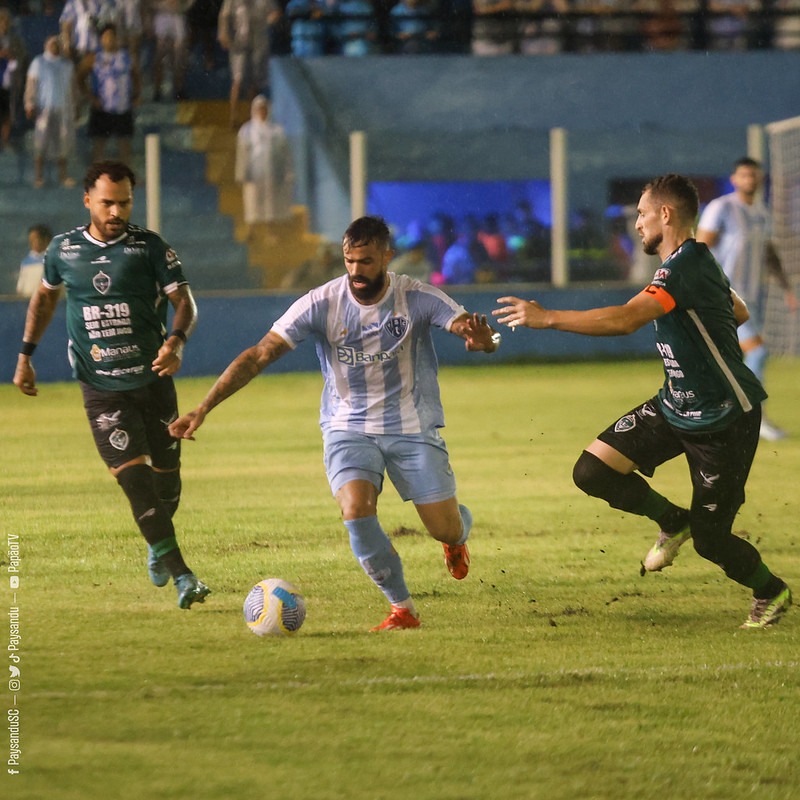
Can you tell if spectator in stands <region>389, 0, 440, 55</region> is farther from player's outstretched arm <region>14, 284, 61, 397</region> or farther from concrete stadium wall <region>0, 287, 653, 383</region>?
player's outstretched arm <region>14, 284, 61, 397</region>

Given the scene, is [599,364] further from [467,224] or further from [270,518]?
[270,518]

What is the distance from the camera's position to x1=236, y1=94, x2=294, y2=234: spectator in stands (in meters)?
19.6

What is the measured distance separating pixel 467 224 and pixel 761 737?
15456 mm

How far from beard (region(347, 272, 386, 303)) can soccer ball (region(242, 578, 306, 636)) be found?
1.19 metres

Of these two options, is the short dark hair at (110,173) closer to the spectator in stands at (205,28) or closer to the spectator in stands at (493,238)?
the spectator in stands at (493,238)

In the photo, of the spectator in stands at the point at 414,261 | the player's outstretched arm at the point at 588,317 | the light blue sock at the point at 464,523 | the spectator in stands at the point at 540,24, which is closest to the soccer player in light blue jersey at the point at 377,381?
the light blue sock at the point at 464,523

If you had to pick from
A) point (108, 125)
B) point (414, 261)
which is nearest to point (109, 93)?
point (108, 125)

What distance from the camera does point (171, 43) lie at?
2297cm

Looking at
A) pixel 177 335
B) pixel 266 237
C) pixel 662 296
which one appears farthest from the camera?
pixel 266 237

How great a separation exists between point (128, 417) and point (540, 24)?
17894 mm

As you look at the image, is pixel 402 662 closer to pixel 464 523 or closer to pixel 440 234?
pixel 464 523

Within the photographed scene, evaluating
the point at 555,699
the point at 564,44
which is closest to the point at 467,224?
the point at 564,44

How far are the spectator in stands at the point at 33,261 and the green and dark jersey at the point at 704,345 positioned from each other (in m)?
12.7

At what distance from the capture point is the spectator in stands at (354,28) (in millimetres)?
23438
